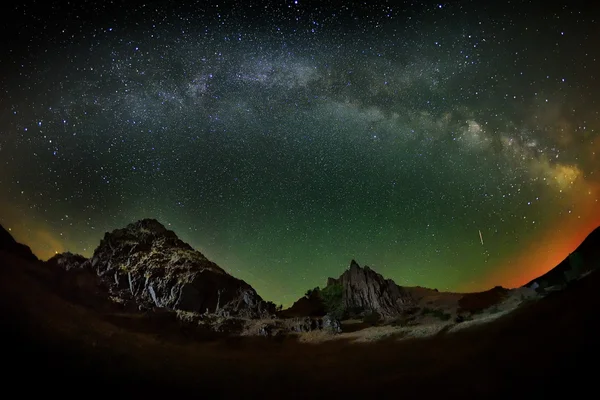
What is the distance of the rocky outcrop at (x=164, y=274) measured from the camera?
29.3m

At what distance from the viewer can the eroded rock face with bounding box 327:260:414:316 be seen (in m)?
39.3

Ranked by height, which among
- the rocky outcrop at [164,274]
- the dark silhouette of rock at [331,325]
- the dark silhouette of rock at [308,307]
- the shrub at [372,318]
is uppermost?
the rocky outcrop at [164,274]

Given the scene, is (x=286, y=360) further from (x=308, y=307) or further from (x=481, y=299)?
(x=481, y=299)

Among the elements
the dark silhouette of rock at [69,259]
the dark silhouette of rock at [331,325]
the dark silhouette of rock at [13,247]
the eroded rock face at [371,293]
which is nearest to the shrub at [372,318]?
the eroded rock face at [371,293]

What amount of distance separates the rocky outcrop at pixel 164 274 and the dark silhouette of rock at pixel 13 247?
11.1 m

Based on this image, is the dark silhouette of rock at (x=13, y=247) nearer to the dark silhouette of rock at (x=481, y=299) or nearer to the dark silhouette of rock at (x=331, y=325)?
the dark silhouette of rock at (x=331, y=325)

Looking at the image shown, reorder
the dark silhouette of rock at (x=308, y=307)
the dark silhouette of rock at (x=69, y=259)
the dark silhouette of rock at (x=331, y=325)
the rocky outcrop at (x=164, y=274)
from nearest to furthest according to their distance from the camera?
the dark silhouette of rock at (x=331, y=325) < the dark silhouette of rock at (x=69, y=259) < the rocky outcrop at (x=164, y=274) < the dark silhouette of rock at (x=308, y=307)

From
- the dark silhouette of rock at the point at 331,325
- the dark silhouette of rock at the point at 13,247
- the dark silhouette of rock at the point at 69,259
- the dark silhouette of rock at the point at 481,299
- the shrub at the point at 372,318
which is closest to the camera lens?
the dark silhouette of rock at the point at 13,247

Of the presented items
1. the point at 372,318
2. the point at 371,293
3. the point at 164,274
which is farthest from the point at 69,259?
the point at 371,293

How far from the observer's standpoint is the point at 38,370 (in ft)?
32.9

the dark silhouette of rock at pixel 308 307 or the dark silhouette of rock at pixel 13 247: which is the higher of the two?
the dark silhouette of rock at pixel 13 247

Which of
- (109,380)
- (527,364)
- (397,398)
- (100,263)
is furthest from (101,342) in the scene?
(100,263)

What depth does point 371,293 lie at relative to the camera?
134 ft

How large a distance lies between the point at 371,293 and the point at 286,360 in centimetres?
2623
